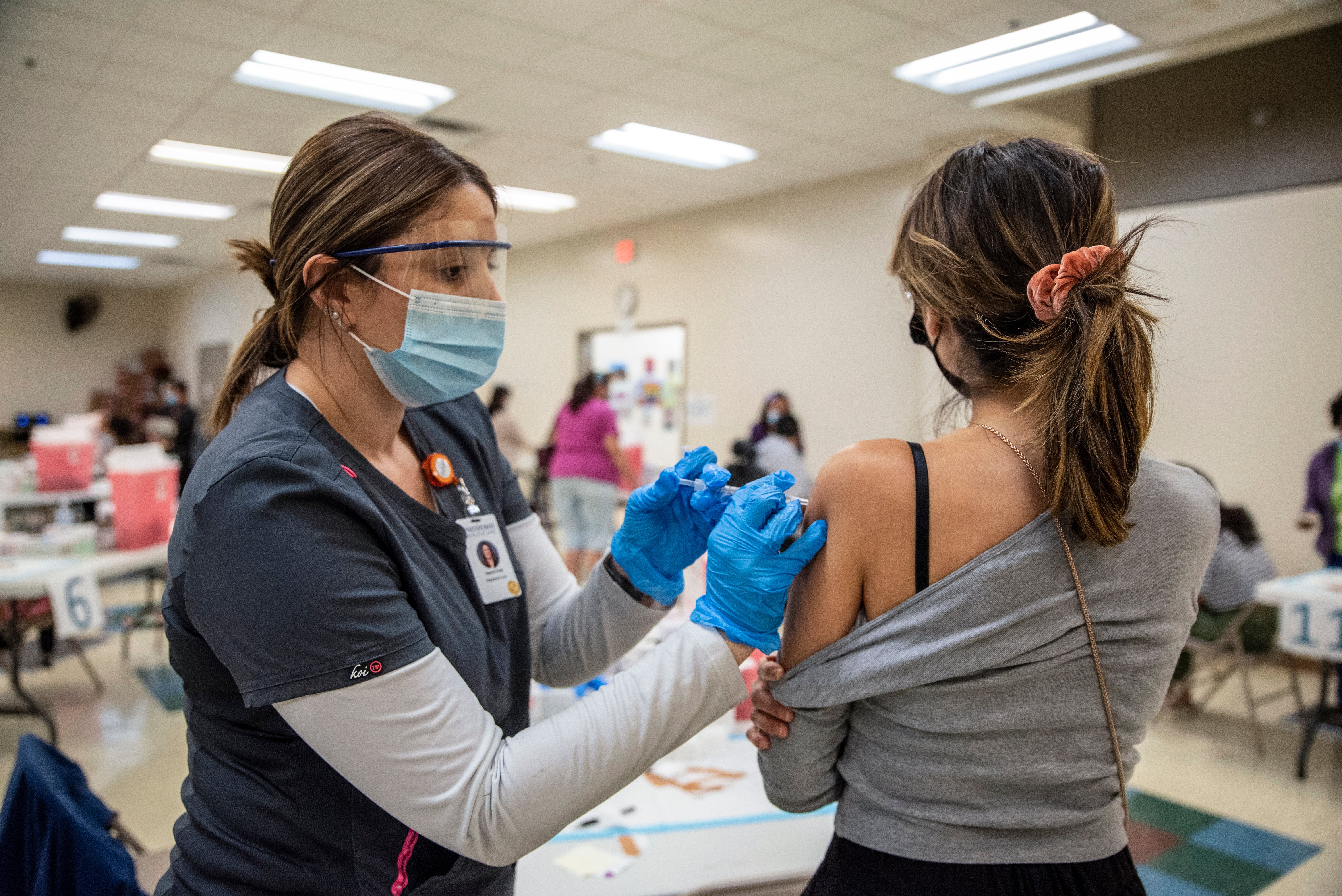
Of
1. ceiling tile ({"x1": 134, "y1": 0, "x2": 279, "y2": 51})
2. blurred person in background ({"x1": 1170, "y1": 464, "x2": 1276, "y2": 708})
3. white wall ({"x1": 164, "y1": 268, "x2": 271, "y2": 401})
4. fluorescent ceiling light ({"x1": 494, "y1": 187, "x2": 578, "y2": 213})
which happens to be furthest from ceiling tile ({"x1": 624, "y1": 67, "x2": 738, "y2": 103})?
white wall ({"x1": 164, "y1": 268, "x2": 271, "y2": 401})

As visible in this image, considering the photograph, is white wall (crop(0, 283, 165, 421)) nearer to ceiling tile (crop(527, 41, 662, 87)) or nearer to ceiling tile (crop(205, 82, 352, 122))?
ceiling tile (crop(205, 82, 352, 122))

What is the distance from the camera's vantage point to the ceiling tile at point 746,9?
361 cm

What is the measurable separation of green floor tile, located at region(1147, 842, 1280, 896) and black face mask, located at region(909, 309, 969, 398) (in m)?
2.43

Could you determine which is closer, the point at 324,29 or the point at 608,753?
the point at 608,753

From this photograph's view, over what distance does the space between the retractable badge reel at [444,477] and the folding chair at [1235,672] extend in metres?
3.70

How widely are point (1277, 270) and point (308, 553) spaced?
5.49m

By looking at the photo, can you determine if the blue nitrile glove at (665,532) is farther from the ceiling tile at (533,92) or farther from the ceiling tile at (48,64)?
the ceiling tile at (48,64)

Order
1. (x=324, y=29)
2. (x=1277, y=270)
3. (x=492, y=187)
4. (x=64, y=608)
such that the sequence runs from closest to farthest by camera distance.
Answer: (x=492, y=187) < (x=64, y=608) < (x=324, y=29) < (x=1277, y=270)

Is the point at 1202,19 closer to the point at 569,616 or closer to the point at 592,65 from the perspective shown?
the point at 592,65

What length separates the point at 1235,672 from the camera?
4539mm

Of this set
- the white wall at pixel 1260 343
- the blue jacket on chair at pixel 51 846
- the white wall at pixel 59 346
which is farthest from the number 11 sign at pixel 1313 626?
the white wall at pixel 59 346

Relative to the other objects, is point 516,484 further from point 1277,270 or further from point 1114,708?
point 1277,270

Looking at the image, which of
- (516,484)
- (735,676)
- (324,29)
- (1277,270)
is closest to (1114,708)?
(735,676)

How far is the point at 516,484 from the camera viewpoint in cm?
133
